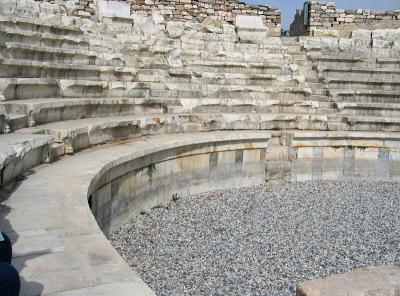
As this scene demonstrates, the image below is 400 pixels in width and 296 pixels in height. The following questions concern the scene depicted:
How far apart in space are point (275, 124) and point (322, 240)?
4.37 m

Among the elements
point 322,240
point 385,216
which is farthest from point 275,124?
point 322,240

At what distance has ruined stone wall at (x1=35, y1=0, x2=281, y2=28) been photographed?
46.2 ft

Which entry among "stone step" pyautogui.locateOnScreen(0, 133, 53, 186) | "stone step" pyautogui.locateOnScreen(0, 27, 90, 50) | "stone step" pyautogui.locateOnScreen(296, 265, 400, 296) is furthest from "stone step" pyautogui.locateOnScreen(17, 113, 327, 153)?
"stone step" pyautogui.locateOnScreen(296, 265, 400, 296)

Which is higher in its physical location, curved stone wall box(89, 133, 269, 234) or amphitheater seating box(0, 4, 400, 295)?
amphitheater seating box(0, 4, 400, 295)

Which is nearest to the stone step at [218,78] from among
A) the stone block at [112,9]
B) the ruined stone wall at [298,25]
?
the stone block at [112,9]

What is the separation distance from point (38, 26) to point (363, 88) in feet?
24.6

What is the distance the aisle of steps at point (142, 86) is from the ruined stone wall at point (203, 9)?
9.45ft

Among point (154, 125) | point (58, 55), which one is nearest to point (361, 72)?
point (154, 125)

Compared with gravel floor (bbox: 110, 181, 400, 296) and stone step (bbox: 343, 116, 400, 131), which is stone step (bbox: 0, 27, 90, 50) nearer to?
gravel floor (bbox: 110, 181, 400, 296)

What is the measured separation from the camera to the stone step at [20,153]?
168 inches

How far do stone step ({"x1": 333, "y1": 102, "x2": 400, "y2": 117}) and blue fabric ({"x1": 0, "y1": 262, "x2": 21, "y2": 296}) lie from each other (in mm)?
9574

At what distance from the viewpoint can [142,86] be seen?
9547 millimetres

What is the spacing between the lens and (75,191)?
442 cm

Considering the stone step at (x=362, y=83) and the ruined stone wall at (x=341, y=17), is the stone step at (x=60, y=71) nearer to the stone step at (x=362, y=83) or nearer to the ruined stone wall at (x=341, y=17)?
the stone step at (x=362, y=83)
